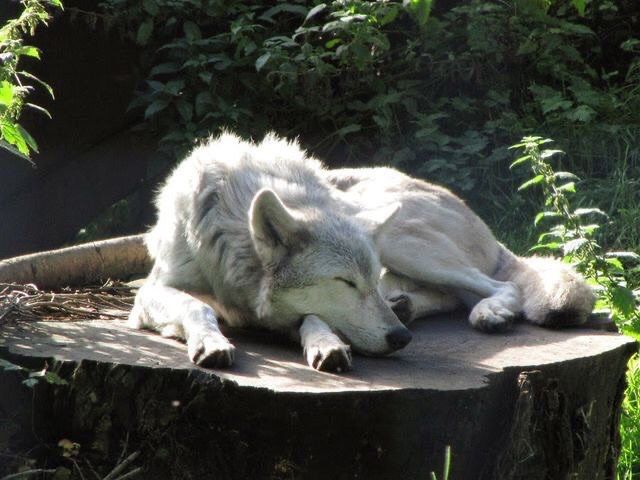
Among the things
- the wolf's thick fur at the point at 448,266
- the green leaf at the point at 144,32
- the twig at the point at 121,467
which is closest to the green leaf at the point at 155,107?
the green leaf at the point at 144,32

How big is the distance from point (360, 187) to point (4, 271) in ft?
6.02

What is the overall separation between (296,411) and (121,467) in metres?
0.61

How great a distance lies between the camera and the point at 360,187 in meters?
4.72

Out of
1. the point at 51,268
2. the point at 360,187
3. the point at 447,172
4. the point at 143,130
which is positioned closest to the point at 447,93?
the point at 447,172

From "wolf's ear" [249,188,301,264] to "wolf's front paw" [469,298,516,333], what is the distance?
87cm

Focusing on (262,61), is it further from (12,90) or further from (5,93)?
(5,93)

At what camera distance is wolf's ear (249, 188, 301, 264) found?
3.50 m

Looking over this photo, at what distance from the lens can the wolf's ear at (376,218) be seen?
391 centimetres

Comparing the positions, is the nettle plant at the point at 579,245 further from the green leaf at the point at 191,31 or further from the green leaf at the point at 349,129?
the green leaf at the point at 191,31

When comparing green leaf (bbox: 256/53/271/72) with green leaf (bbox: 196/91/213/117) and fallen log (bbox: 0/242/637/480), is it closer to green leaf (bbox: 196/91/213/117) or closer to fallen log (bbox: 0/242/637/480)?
green leaf (bbox: 196/91/213/117)

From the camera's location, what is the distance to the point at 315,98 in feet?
24.3

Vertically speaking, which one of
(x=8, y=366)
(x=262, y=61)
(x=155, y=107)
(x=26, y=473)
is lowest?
(x=26, y=473)

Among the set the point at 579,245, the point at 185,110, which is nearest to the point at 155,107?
the point at 185,110

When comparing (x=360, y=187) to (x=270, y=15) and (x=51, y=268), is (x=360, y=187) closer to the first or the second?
(x=51, y=268)
